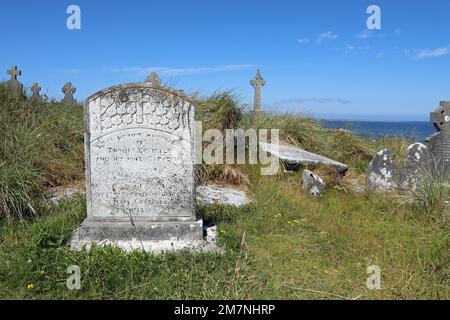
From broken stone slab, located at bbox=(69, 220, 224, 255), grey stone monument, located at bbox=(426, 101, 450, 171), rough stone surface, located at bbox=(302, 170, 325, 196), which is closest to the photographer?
broken stone slab, located at bbox=(69, 220, 224, 255)

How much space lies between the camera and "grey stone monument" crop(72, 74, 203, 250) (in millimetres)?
3908

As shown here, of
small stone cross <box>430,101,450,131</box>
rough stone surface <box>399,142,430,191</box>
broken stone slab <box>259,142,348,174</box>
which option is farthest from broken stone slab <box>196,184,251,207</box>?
small stone cross <box>430,101,450,131</box>

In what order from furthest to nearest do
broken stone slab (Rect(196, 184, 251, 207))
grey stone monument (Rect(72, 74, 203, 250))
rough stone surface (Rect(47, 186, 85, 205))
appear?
broken stone slab (Rect(196, 184, 251, 207)) < rough stone surface (Rect(47, 186, 85, 205)) < grey stone monument (Rect(72, 74, 203, 250))

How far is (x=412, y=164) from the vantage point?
603 cm

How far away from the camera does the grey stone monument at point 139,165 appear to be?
3908mm

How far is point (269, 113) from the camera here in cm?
1032

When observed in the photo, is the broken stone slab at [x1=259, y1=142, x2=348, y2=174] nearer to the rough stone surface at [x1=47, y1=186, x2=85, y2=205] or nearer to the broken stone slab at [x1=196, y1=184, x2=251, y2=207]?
the broken stone slab at [x1=196, y1=184, x2=251, y2=207]

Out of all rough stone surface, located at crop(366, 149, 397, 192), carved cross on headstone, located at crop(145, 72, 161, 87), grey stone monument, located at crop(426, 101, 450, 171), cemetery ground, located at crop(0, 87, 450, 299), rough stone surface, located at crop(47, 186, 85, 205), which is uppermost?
carved cross on headstone, located at crop(145, 72, 161, 87)

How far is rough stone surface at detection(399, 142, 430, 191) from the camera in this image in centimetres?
595

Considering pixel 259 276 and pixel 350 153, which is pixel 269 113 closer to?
pixel 350 153

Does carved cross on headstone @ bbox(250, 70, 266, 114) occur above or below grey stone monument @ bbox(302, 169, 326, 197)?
above

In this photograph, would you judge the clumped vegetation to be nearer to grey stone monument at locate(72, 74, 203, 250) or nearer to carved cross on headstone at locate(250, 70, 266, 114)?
grey stone monument at locate(72, 74, 203, 250)

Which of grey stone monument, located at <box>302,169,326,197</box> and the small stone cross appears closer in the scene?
grey stone monument, located at <box>302,169,326,197</box>

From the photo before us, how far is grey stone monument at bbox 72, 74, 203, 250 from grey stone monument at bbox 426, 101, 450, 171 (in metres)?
4.61
